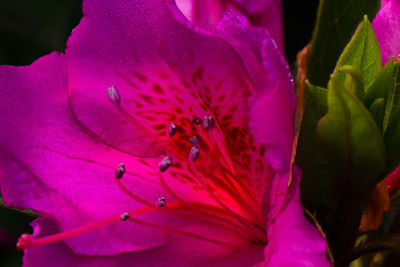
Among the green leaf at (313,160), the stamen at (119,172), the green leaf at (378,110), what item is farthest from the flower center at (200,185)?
the green leaf at (378,110)

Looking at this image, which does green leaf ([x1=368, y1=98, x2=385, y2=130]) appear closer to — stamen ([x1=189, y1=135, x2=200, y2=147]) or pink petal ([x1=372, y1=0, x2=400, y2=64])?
pink petal ([x1=372, y1=0, x2=400, y2=64])

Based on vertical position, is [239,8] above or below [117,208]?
above

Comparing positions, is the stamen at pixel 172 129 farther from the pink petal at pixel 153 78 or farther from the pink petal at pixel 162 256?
the pink petal at pixel 162 256

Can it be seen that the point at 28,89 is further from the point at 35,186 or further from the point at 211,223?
the point at 211,223

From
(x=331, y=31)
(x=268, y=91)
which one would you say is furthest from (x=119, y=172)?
A: (x=331, y=31)

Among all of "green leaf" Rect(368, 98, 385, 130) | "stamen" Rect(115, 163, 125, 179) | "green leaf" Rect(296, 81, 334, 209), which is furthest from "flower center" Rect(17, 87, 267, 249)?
"green leaf" Rect(368, 98, 385, 130)

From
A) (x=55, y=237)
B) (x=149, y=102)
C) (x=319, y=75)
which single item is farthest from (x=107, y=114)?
(x=319, y=75)
